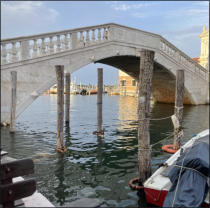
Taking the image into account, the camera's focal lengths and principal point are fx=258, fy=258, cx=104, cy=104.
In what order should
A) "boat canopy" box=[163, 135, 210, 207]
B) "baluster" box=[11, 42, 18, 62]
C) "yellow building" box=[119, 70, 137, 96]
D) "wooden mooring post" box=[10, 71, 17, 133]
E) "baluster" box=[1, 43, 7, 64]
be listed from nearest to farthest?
"boat canopy" box=[163, 135, 210, 207] < "wooden mooring post" box=[10, 71, 17, 133] < "baluster" box=[1, 43, 7, 64] < "baluster" box=[11, 42, 18, 62] < "yellow building" box=[119, 70, 137, 96]

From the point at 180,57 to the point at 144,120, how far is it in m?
13.5

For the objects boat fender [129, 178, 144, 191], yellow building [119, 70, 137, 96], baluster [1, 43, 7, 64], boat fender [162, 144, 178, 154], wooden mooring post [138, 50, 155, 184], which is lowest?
boat fender [129, 178, 144, 191]

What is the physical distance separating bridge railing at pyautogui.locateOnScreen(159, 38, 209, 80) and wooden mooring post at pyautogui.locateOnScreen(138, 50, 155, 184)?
36.7 ft

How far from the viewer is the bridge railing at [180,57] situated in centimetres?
1605

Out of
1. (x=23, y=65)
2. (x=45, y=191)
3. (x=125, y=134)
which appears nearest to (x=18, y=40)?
(x=23, y=65)

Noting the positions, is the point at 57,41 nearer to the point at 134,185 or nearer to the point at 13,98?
the point at 13,98

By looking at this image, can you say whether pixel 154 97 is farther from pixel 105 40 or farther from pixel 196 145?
pixel 196 145

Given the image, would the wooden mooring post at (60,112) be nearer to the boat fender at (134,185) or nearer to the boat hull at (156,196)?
the boat fender at (134,185)

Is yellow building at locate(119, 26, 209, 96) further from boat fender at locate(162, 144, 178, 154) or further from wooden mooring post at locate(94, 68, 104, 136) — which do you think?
boat fender at locate(162, 144, 178, 154)

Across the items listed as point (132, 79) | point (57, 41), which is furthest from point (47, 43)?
point (132, 79)

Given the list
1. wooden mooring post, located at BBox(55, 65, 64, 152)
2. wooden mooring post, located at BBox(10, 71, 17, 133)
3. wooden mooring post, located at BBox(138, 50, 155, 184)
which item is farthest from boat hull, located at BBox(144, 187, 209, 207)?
wooden mooring post, located at BBox(10, 71, 17, 133)

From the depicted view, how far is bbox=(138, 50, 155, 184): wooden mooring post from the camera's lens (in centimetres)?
477

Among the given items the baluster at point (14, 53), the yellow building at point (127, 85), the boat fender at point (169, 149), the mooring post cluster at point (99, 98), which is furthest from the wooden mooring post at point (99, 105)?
the yellow building at point (127, 85)

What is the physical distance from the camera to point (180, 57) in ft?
56.1
